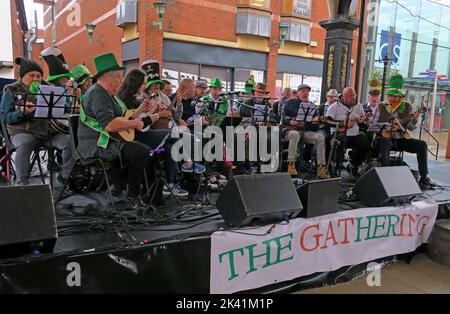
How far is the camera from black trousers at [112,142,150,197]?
3359 millimetres

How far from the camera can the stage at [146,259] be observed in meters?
2.26

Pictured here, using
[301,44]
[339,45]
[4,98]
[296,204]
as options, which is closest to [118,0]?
[301,44]

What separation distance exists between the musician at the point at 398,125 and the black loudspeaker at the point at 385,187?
4.84 ft

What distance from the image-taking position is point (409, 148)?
18.3 feet

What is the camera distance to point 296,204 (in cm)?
317

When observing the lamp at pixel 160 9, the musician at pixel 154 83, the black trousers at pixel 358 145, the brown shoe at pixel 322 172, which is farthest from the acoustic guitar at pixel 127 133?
the lamp at pixel 160 9

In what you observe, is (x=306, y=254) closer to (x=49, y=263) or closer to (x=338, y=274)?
(x=338, y=274)

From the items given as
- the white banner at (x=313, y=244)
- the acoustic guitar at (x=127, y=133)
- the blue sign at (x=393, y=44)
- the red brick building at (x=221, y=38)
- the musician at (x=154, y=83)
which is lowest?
the white banner at (x=313, y=244)

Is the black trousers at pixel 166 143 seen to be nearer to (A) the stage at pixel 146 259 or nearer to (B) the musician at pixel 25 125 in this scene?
(A) the stage at pixel 146 259

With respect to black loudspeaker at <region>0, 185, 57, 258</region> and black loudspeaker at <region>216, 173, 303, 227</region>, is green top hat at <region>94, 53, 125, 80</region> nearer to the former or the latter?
black loudspeaker at <region>0, 185, 57, 258</region>

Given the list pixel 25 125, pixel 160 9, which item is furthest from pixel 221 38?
pixel 25 125

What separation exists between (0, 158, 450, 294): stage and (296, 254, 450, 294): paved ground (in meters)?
0.11

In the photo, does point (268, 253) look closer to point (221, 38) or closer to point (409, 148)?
point (409, 148)

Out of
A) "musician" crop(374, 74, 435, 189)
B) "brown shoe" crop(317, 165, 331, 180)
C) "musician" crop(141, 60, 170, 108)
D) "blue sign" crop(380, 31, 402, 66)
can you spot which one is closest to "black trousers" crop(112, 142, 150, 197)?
"musician" crop(141, 60, 170, 108)
